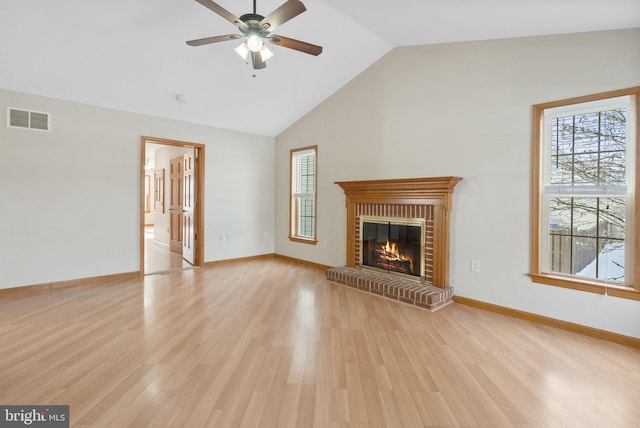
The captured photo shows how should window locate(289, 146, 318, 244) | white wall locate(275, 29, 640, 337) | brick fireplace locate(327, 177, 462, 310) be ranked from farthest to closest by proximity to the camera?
window locate(289, 146, 318, 244) → brick fireplace locate(327, 177, 462, 310) → white wall locate(275, 29, 640, 337)

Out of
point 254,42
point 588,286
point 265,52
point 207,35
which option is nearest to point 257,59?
point 265,52

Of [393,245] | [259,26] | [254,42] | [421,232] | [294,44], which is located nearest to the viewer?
[259,26]

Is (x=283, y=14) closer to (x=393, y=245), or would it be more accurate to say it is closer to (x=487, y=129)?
(x=487, y=129)

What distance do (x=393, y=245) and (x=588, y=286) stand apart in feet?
6.64

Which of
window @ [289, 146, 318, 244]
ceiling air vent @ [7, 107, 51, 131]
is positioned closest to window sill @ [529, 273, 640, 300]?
window @ [289, 146, 318, 244]

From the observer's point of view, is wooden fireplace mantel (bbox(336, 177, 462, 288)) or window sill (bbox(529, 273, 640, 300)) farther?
wooden fireplace mantel (bbox(336, 177, 462, 288))

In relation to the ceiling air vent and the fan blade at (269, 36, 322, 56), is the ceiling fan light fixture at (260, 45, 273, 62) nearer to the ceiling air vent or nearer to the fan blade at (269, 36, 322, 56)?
the fan blade at (269, 36, 322, 56)

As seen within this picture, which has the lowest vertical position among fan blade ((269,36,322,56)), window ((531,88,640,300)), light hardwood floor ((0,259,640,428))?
light hardwood floor ((0,259,640,428))

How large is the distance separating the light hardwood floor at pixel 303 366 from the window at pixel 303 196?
7.52 ft

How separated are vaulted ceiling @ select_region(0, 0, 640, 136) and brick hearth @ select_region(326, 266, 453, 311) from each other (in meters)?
2.80

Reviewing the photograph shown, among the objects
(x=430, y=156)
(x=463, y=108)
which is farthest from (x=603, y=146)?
(x=430, y=156)

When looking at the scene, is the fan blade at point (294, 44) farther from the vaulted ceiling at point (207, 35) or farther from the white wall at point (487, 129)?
the white wall at point (487, 129)

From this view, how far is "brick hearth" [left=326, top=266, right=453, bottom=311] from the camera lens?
338 cm

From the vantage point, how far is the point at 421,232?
3.87 meters
